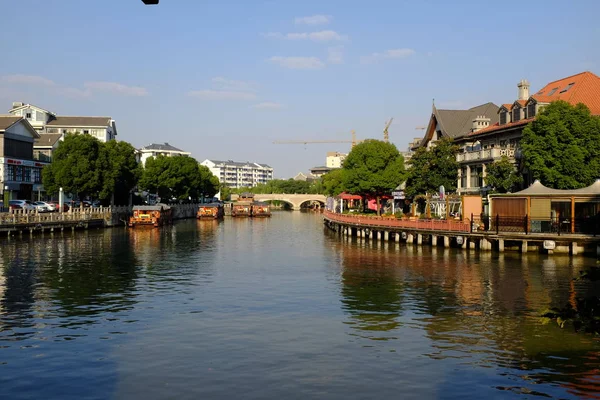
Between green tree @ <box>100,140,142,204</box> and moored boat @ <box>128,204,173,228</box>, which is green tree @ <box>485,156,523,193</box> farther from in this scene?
green tree @ <box>100,140,142,204</box>

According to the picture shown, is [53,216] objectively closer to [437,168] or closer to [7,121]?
[7,121]

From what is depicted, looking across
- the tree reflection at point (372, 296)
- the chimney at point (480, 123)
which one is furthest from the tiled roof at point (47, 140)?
the tree reflection at point (372, 296)

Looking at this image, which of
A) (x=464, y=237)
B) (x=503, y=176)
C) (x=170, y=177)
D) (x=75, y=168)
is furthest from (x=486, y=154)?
(x=170, y=177)

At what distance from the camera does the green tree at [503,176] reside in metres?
63.5

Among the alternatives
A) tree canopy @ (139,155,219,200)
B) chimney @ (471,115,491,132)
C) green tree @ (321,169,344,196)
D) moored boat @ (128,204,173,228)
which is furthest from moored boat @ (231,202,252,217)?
chimney @ (471,115,491,132)

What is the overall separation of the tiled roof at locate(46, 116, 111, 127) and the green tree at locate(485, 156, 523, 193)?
9514 cm

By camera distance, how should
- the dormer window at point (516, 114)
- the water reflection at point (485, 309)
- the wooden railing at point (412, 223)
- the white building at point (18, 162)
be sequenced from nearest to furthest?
the water reflection at point (485, 309) → the wooden railing at point (412, 223) → the dormer window at point (516, 114) → the white building at point (18, 162)

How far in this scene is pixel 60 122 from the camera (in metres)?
137

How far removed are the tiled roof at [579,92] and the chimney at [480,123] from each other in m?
9.42

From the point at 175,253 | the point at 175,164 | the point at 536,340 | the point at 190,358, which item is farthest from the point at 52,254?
the point at 175,164

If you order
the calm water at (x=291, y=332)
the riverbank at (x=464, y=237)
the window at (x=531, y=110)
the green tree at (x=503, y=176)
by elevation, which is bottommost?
the calm water at (x=291, y=332)

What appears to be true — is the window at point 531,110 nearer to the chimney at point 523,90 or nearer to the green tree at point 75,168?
the chimney at point 523,90

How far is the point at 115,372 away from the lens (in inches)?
767

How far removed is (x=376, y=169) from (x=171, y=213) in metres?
46.9
